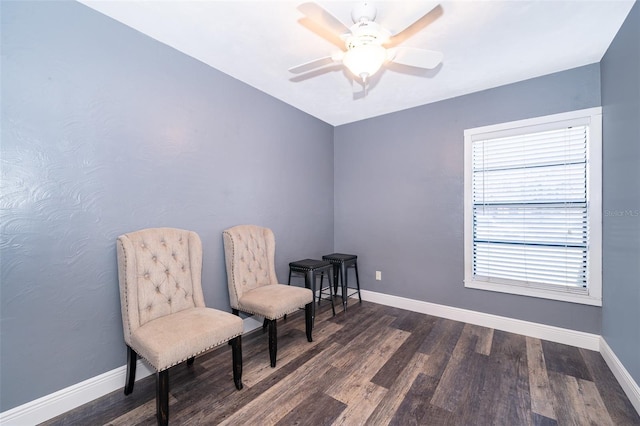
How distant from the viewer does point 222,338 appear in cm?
173

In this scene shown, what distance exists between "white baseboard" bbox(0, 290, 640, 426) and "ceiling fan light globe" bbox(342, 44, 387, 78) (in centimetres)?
250

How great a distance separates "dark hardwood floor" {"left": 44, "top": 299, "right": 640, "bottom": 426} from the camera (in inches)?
63.9

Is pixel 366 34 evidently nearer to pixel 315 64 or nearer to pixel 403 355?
pixel 315 64

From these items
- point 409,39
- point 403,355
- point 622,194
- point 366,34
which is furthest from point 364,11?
point 403,355

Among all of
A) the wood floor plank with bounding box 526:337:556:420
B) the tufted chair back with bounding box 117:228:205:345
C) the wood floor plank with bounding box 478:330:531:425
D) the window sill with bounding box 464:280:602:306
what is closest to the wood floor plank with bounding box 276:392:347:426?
the wood floor plank with bounding box 478:330:531:425

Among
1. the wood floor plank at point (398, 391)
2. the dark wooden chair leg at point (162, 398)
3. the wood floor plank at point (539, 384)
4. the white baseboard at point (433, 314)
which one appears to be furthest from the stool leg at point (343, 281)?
the dark wooden chair leg at point (162, 398)

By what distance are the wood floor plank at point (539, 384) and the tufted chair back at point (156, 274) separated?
2.43 m

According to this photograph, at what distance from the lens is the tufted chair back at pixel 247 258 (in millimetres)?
2418

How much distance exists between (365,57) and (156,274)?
6.57 feet

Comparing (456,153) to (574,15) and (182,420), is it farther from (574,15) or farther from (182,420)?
(182,420)

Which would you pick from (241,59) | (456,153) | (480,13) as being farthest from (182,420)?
(456,153)

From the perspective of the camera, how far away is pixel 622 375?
1.88 metres

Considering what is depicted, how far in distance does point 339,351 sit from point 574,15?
10.3 feet

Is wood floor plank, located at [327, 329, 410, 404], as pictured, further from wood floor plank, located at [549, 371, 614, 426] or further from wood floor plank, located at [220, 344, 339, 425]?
wood floor plank, located at [549, 371, 614, 426]
